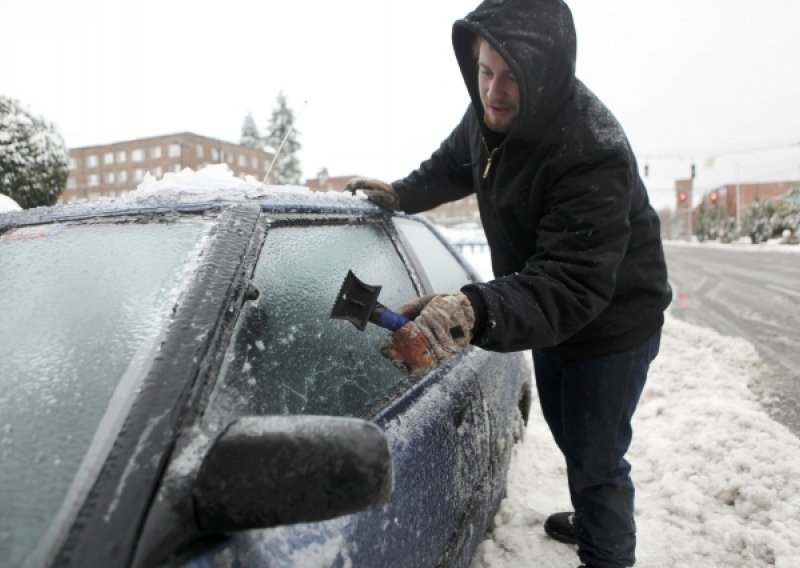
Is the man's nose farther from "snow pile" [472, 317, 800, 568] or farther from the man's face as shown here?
"snow pile" [472, 317, 800, 568]

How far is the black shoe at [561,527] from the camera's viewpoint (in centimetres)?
244

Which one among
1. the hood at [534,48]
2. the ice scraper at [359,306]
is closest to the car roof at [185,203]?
the ice scraper at [359,306]

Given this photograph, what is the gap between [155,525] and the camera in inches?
31.4

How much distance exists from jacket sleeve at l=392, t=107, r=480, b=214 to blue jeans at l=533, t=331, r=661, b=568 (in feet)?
3.33

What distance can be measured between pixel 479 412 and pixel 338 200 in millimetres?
901

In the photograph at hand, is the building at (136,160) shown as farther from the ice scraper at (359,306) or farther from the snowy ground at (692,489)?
the ice scraper at (359,306)

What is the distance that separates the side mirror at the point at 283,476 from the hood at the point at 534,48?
50.6 inches

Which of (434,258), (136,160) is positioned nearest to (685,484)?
(434,258)

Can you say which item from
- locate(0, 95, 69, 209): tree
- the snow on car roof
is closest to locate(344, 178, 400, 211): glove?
the snow on car roof

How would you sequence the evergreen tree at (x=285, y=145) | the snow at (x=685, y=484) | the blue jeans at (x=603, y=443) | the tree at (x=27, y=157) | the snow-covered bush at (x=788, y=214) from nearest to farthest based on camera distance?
the blue jeans at (x=603, y=443)
the snow at (x=685, y=484)
the tree at (x=27, y=157)
the snow-covered bush at (x=788, y=214)
the evergreen tree at (x=285, y=145)

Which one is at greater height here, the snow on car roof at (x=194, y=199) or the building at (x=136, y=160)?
the building at (x=136, y=160)

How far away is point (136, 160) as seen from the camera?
49.4 meters

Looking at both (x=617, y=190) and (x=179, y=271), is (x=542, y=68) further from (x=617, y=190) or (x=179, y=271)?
(x=179, y=271)

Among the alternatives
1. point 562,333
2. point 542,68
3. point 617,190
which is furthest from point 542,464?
point 542,68
